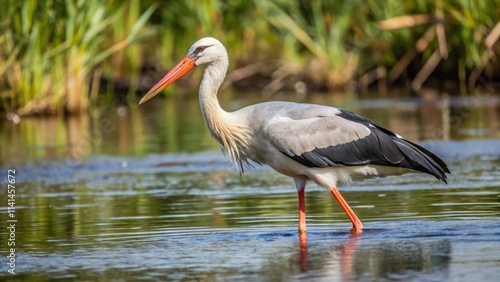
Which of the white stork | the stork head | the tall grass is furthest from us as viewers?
the tall grass

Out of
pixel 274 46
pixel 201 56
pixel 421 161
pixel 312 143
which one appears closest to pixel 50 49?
pixel 274 46

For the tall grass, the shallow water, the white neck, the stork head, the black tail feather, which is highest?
the tall grass

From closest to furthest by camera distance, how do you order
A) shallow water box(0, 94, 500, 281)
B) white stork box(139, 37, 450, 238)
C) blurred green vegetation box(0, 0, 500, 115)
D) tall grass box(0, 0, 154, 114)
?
shallow water box(0, 94, 500, 281) → white stork box(139, 37, 450, 238) → tall grass box(0, 0, 154, 114) → blurred green vegetation box(0, 0, 500, 115)

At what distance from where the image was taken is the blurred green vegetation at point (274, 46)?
1873cm

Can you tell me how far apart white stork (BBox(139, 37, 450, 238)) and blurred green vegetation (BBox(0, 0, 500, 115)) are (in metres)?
9.14

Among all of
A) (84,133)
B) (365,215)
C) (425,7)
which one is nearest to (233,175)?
(365,215)

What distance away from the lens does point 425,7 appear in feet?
72.9

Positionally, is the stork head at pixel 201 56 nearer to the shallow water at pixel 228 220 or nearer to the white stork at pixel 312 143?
the white stork at pixel 312 143

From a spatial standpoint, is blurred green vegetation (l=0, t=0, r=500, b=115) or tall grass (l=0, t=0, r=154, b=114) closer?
tall grass (l=0, t=0, r=154, b=114)

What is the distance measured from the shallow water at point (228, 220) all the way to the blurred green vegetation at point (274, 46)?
3.42m

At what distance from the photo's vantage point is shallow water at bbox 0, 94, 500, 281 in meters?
7.27

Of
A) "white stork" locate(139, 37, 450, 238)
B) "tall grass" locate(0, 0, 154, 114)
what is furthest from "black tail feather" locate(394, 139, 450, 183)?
"tall grass" locate(0, 0, 154, 114)

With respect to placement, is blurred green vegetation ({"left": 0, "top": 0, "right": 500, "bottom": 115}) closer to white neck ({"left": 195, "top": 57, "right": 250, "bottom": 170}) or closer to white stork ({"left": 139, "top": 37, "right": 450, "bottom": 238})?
white neck ({"left": 195, "top": 57, "right": 250, "bottom": 170})

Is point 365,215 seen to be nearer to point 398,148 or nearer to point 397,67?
point 398,148
